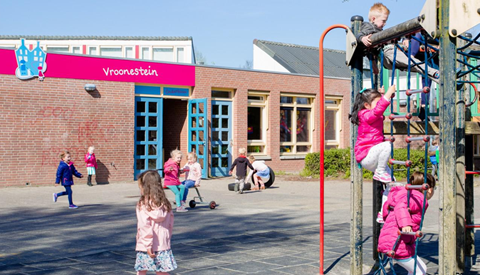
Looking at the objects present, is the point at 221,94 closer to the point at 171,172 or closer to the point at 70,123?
the point at 70,123

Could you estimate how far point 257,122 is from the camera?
24.9 metres

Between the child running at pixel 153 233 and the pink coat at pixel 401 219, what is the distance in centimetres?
188

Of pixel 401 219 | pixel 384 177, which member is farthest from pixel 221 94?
pixel 401 219

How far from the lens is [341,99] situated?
90.3 ft

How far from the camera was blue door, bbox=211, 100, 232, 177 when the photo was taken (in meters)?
23.1

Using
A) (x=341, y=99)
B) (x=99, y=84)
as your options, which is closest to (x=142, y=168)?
(x=99, y=84)

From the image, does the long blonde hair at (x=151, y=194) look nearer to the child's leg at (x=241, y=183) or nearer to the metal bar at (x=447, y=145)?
the metal bar at (x=447, y=145)

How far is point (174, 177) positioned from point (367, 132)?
303 inches

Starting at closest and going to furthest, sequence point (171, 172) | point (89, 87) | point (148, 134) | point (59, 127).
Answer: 1. point (171, 172)
2. point (59, 127)
3. point (89, 87)
4. point (148, 134)

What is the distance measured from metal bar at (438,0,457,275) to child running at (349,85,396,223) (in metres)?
0.93

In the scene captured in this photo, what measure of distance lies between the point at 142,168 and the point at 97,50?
1075 centimetres

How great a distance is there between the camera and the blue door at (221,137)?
2312 centimetres

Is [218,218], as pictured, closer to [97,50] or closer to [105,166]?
[105,166]

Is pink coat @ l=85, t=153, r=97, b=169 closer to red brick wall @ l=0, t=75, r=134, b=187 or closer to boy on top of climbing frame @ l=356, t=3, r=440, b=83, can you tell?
red brick wall @ l=0, t=75, r=134, b=187
